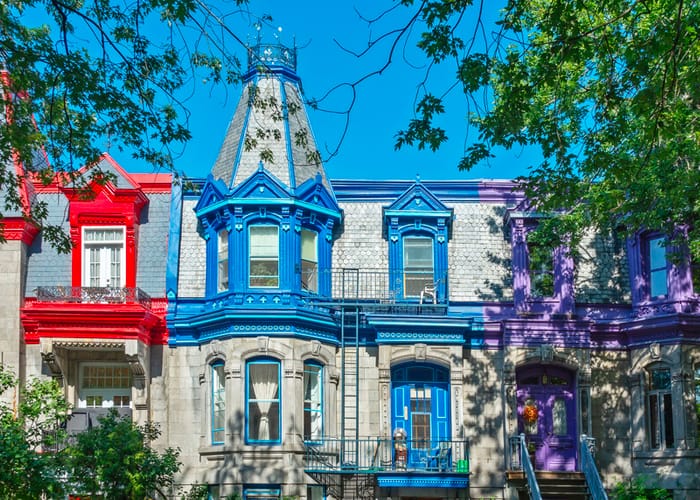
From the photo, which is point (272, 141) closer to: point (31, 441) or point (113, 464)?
point (113, 464)

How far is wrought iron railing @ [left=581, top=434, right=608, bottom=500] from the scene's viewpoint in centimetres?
2475

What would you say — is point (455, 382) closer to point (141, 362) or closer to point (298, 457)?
point (298, 457)

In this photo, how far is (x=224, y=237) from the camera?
27812 mm

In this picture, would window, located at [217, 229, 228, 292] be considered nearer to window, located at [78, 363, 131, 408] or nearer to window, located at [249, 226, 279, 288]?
window, located at [249, 226, 279, 288]

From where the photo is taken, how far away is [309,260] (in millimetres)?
27734

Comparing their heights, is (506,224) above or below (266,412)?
above

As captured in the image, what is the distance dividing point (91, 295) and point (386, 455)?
26.3ft

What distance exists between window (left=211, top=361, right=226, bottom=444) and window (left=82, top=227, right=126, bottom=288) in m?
3.38

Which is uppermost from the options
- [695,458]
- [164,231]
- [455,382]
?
[164,231]

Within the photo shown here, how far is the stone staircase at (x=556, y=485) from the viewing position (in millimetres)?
26000

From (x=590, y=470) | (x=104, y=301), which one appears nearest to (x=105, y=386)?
(x=104, y=301)

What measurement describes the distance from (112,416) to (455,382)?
8.23 m

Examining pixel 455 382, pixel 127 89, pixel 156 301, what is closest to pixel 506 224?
pixel 455 382

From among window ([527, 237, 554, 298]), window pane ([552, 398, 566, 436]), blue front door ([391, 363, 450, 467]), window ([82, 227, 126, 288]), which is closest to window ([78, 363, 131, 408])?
window ([82, 227, 126, 288])
